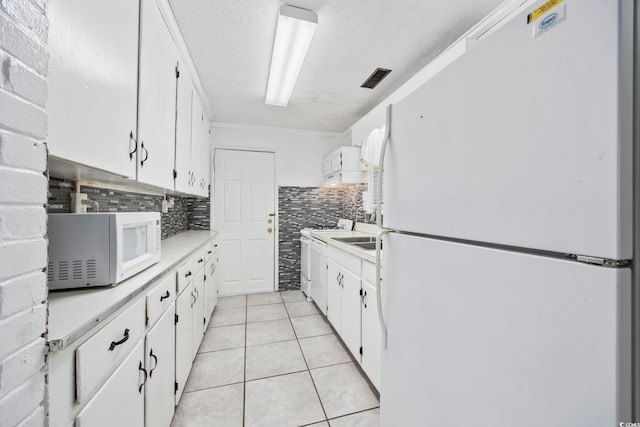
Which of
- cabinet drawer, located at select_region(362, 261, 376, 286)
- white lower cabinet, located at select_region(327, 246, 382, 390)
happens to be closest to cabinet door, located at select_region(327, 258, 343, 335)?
white lower cabinet, located at select_region(327, 246, 382, 390)

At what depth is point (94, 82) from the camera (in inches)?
37.3

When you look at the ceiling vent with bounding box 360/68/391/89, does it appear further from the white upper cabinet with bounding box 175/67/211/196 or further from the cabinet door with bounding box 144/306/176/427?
the cabinet door with bounding box 144/306/176/427

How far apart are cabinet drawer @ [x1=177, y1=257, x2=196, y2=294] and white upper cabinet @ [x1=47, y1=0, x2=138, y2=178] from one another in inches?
26.3

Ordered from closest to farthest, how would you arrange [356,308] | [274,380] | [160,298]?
1. [160,298]
2. [274,380]
3. [356,308]

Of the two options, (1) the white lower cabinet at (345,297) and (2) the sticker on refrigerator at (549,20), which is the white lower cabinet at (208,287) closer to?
(1) the white lower cabinet at (345,297)

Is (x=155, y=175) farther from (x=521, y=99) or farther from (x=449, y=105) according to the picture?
(x=521, y=99)

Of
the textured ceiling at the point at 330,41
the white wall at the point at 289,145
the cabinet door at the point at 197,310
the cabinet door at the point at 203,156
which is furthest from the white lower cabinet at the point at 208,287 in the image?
the textured ceiling at the point at 330,41

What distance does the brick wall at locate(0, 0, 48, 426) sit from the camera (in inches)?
18.3

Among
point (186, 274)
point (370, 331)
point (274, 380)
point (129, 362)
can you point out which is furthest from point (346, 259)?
point (129, 362)

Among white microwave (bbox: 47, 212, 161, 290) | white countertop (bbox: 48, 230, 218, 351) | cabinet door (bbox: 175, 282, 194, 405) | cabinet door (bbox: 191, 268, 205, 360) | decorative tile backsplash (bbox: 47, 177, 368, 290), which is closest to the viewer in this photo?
white countertop (bbox: 48, 230, 218, 351)

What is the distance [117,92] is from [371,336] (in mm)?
1942

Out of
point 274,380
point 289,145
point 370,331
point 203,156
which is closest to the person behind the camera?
point 370,331

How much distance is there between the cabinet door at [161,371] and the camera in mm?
1100

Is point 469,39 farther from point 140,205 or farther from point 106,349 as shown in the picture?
point 140,205
